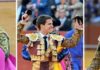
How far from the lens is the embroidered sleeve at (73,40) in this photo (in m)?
2.03

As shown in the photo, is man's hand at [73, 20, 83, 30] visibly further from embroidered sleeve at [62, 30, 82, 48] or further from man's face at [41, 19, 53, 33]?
man's face at [41, 19, 53, 33]

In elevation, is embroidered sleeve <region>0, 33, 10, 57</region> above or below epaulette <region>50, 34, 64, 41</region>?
below

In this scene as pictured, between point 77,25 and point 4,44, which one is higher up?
point 77,25

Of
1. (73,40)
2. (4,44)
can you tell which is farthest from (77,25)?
(4,44)

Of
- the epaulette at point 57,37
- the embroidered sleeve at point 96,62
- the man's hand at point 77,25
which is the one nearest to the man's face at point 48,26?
the epaulette at point 57,37

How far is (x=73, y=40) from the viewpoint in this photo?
2.04 meters

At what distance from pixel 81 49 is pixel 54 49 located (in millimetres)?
156

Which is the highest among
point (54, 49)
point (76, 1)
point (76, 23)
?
point (76, 1)

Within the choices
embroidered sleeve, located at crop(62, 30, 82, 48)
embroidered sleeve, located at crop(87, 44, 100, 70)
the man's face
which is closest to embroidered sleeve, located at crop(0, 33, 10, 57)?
the man's face

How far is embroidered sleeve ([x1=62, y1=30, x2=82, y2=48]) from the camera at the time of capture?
2031mm

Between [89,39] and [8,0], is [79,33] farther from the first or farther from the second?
[8,0]

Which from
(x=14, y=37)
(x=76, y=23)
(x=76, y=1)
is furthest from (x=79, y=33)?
(x=14, y=37)

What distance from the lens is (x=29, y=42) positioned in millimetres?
2059

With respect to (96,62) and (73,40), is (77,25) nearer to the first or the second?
(73,40)
